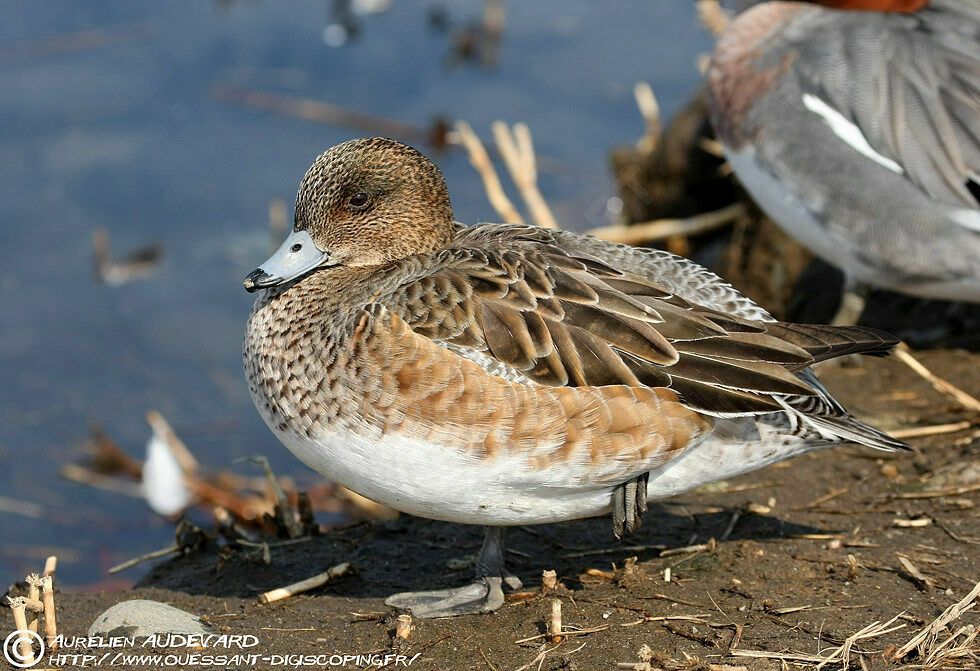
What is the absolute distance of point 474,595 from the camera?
3.34 meters

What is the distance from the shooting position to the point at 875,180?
467 centimetres

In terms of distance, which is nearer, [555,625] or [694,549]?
[555,625]

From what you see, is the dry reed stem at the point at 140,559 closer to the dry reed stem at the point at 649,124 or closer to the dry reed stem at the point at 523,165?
the dry reed stem at the point at 523,165

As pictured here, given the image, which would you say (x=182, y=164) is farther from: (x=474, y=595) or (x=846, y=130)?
(x=474, y=595)

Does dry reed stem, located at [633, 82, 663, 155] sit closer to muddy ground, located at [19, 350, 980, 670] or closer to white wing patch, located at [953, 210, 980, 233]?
white wing patch, located at [953, 210, 980, 233]

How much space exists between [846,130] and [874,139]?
117 mm

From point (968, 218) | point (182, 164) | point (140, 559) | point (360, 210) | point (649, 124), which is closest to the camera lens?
point (360, 210)

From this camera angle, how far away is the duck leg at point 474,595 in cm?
330

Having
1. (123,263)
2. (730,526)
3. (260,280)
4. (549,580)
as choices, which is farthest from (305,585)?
(123,263)

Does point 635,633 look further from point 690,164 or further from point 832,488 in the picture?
point 690,164

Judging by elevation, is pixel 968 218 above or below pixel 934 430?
above

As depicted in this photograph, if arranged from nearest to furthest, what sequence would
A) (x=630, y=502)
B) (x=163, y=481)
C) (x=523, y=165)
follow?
1. (x=630, y=502)
2. (x=163, y=481)
3. (x=523, y=165)

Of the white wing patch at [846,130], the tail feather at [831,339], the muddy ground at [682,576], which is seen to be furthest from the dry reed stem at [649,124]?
the tail feather at [831,339]

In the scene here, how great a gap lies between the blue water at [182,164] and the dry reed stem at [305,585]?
1750mm
